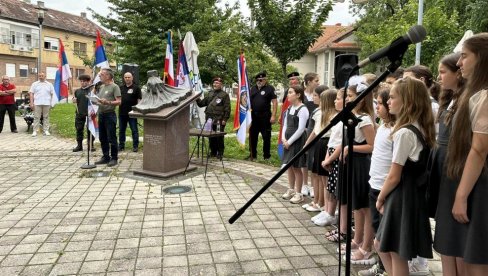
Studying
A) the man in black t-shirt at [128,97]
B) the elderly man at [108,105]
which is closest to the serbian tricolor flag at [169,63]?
the man in black t-shirt at [128,97]

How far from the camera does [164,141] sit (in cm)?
659

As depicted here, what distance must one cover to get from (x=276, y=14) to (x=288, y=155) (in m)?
5.85

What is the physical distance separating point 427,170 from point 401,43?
1.04 m

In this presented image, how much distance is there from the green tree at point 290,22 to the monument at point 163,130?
419 centimetres

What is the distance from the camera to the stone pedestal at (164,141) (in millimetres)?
6535

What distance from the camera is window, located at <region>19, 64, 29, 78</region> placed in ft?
135

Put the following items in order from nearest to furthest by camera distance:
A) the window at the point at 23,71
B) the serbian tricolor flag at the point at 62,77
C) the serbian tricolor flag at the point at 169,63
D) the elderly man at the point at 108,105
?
1. the elderly man at the point at 108,105
2. the serbian tricolor flag at the point at 169,63
3. the serbian tricolor flag at the point at 62,77
4. the window at the point at 23,71

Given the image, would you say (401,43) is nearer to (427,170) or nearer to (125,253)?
(427,170)

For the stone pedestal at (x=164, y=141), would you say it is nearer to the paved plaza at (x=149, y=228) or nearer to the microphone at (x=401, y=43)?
the paved plaza at (x=149, y=228)

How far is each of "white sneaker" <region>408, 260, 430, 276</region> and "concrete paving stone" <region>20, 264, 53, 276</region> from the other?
10.2ft

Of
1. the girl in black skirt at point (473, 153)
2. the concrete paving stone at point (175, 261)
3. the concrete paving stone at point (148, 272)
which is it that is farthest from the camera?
the concrete paving stone at point (175, 261)

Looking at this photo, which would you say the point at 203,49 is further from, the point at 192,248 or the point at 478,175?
the point at 478,175

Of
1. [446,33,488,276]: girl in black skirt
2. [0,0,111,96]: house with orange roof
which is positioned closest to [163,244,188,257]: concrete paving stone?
[446,33,488,276]: girl in black skirt

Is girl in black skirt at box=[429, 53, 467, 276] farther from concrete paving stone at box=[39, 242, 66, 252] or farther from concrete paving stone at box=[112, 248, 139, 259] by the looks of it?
Answer: concrete paving stone at box=[39, 242, 66, 252]
